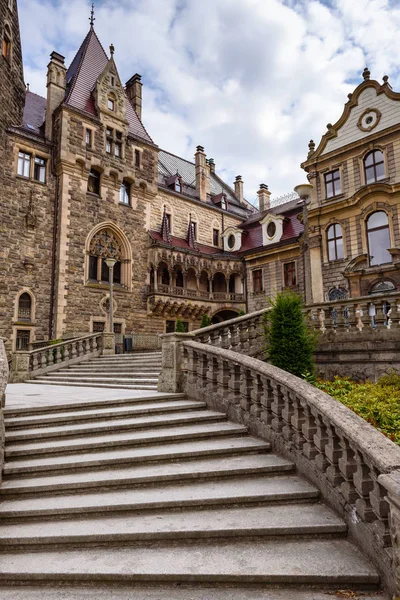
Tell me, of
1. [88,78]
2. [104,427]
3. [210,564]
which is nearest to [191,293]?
[88,78]

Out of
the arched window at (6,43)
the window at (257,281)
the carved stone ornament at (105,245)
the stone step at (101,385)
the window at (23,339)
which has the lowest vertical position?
the stone step at (101,385)

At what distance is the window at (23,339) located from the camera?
20.8 meters

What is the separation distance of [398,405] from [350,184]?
58.2ft

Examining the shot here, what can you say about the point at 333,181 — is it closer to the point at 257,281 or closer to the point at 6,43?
the point at 257,281

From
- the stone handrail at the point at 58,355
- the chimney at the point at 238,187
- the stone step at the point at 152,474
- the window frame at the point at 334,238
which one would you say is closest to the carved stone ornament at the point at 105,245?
the stone handrail at the point at 58,355

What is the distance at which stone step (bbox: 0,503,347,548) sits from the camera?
3.83m

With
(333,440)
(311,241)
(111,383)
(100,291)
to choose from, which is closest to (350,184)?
(311,241)

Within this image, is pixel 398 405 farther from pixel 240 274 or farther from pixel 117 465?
pixel 240 274

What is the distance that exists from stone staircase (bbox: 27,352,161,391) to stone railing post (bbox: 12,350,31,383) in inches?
16.0

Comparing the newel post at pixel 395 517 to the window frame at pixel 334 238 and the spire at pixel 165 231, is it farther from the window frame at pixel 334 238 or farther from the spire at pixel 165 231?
the spire at pixel 165 231

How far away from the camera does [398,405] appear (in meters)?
6.85

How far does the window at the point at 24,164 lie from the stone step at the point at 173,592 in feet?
73.3

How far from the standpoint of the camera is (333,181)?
74.9ft

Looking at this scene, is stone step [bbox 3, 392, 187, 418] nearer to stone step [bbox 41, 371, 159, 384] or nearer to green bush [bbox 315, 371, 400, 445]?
stone step [bbox 41, 371, 159, 384]
